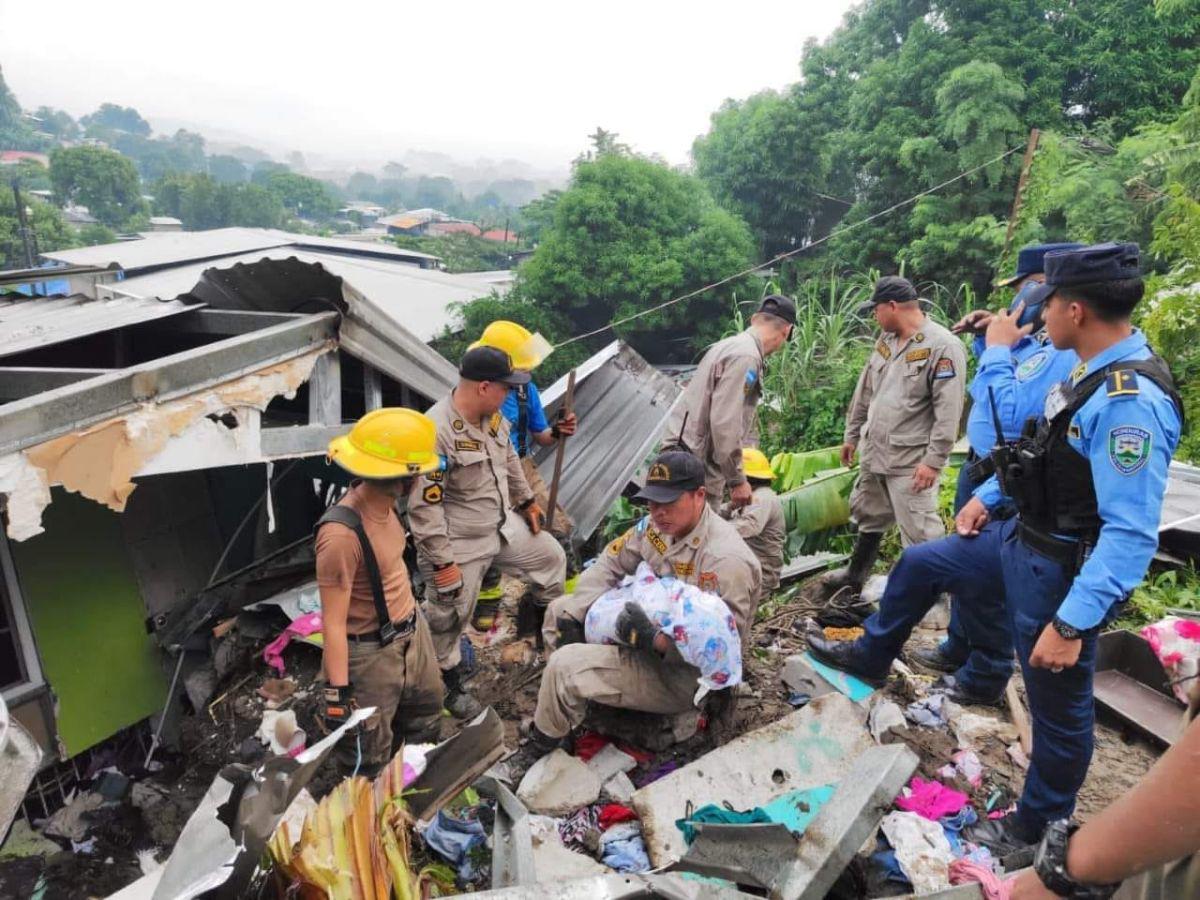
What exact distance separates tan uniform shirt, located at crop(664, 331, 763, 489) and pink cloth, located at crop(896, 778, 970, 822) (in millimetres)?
2096

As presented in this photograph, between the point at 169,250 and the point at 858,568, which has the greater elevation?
the point at 169,250

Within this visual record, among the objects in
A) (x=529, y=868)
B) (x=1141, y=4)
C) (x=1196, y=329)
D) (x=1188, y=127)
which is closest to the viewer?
(x=529, y=868)

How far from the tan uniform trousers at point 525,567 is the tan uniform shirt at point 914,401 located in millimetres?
2133

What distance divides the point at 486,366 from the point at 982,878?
10.1 feet

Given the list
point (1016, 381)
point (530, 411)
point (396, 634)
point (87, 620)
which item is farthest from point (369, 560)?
point (1016, 381)

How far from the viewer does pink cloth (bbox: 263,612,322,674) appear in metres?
4.57

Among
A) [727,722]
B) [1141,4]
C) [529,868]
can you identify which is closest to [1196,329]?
[727,722]

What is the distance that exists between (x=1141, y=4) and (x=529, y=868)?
20820mm

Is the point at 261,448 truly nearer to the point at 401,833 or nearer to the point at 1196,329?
the point at 401,833

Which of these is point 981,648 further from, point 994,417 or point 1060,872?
point 1060,872

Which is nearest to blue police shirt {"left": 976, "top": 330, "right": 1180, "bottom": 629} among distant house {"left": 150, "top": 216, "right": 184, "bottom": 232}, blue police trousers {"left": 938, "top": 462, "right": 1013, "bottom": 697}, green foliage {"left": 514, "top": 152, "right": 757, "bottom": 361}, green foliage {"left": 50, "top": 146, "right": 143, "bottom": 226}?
blue police trousers {"left": 938, "top": 462, "right": 1013, "bottom": 697}

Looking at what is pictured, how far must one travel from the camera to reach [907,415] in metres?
4.44

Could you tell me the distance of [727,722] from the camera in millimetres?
3635

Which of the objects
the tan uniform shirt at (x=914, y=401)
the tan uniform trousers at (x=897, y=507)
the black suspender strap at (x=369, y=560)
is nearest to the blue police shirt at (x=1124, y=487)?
the tan uniform shirt at (x=914, y=401)
